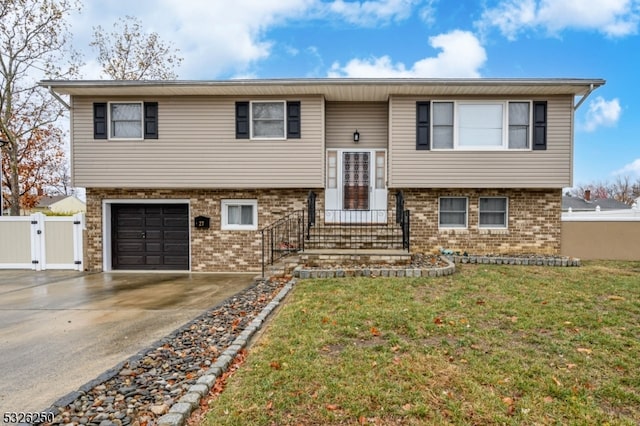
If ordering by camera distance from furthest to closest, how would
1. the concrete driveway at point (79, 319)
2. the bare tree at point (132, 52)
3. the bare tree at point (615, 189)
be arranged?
the bare tree at point (615, 189) → the bare tree at point (132, 52) → the concrete driveway at point (79, 319)

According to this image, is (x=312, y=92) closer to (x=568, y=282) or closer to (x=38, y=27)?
(x=568, y=282)

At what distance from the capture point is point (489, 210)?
1070 centimetres

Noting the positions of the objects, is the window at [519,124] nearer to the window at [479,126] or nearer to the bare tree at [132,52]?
the window at [479,126]

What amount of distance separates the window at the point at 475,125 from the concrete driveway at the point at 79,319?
A: 6712mm

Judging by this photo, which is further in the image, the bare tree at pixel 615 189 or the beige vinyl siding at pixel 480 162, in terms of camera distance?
the bare tree at pixel 615 189

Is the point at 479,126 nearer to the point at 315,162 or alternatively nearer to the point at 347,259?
the point at 315,162

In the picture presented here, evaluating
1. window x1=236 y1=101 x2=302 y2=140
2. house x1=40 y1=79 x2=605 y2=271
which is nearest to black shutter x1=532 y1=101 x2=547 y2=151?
house x1=40 y1=79 x2=605 y2=271

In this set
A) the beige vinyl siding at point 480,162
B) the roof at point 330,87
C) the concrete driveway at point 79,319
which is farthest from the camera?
the beige vinyl siding at point 480,162

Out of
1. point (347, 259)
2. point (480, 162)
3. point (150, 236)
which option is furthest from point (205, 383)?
point (480, 162)

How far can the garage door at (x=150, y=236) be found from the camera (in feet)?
35.9

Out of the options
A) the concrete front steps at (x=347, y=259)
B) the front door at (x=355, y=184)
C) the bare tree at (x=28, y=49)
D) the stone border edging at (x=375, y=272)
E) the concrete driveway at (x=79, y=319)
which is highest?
the bare tree at (x=28, y=49)

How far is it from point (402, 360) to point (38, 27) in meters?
18.9

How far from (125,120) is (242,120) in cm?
349

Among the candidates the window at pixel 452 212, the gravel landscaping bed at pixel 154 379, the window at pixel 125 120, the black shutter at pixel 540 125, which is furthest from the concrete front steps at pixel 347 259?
the window at pixel 125 120
